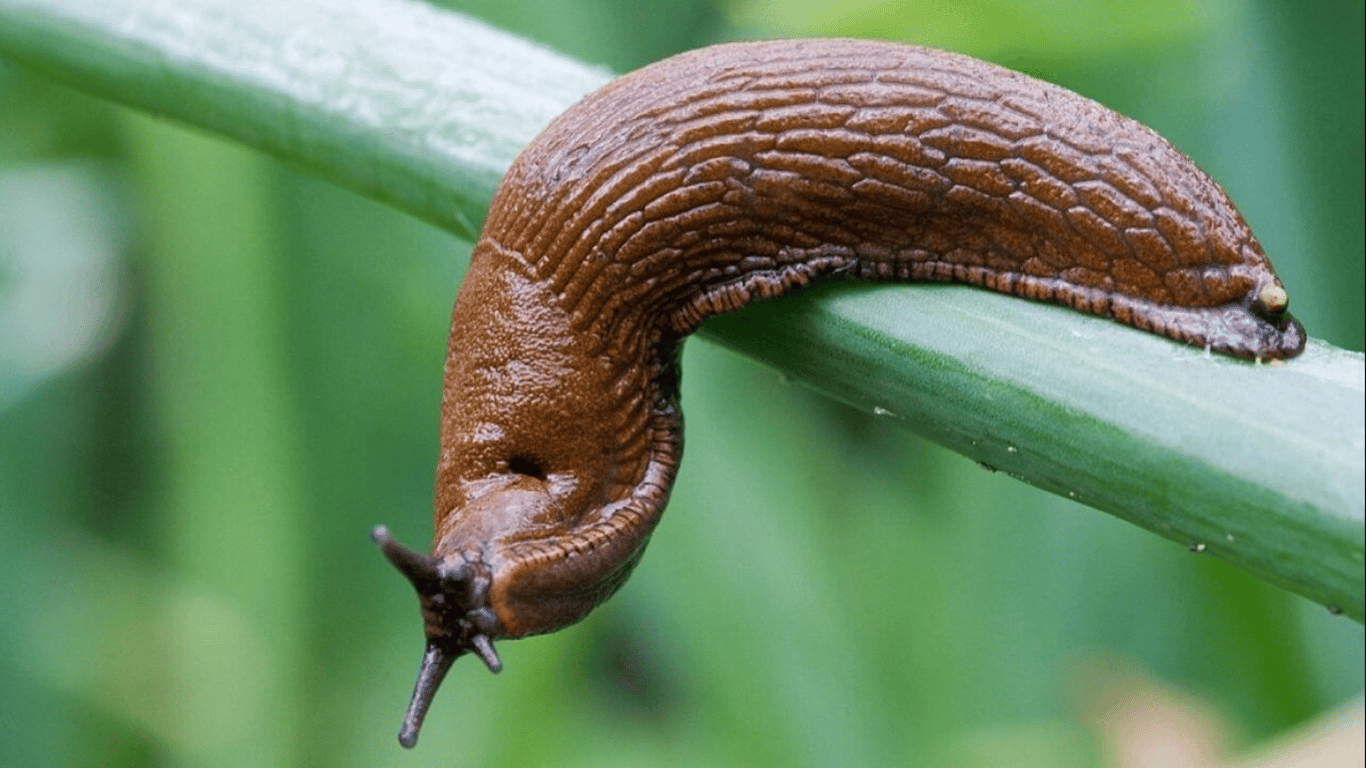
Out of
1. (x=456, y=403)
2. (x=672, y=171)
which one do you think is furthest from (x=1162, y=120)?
Result: (x=456, y=403)

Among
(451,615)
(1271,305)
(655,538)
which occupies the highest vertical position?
(1271,305)

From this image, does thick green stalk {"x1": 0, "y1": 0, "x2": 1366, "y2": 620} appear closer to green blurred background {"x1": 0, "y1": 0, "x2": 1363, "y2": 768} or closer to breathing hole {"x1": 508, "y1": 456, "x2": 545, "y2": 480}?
breathing hole {"x1": 508, "y1": 456, "x2": 545, "y2": 480}

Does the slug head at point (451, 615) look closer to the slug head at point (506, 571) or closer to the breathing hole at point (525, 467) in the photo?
the slug head at point (506, 571)

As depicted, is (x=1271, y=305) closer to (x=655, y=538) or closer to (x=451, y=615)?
(x=451, y=615)

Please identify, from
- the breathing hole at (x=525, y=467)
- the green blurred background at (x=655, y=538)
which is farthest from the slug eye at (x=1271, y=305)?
the green blurred background at (x=655, y=538)

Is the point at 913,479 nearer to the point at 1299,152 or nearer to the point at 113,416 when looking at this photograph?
the point at 1299,152

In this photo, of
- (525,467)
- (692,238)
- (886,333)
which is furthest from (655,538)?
(886,333)

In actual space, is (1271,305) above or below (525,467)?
above
